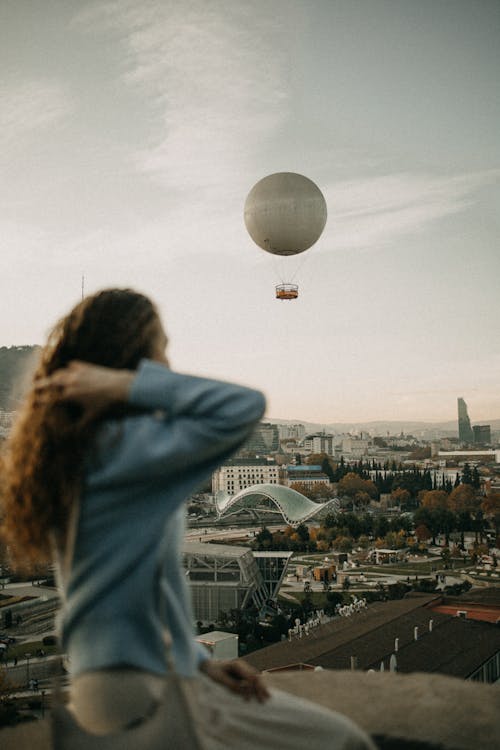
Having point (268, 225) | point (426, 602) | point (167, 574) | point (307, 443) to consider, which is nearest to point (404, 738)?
point (167, 574)

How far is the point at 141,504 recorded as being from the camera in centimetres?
100

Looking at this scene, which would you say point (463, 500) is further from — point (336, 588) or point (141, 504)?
point (141, 504)

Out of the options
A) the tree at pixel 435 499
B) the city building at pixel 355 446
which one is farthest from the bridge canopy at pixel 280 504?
the city building at pixel 355 446

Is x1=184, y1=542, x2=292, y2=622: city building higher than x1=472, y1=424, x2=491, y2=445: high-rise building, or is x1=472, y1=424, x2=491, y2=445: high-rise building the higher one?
x1=472, y1=424, x2=491, y2=445: high-rise building

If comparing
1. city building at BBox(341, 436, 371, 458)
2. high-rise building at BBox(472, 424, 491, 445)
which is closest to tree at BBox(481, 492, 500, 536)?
city building at BBox(341, 436, 371, 458)

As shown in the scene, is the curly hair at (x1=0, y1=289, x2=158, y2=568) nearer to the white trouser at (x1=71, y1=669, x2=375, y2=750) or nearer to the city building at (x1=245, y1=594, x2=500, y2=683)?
the white trouser at (x1=71, y1=669, x2=375, y2=750)

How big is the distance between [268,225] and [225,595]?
1114cm

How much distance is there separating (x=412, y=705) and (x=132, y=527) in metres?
1.05

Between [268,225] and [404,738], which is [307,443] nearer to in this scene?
[268,225]

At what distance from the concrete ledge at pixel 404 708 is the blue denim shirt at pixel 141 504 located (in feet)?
2.58

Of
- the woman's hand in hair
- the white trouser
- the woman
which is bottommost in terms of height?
the white trouser

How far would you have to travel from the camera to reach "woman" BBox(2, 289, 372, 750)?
0.99 metres

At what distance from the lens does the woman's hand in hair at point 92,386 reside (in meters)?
1.01

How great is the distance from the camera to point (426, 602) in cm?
1753
